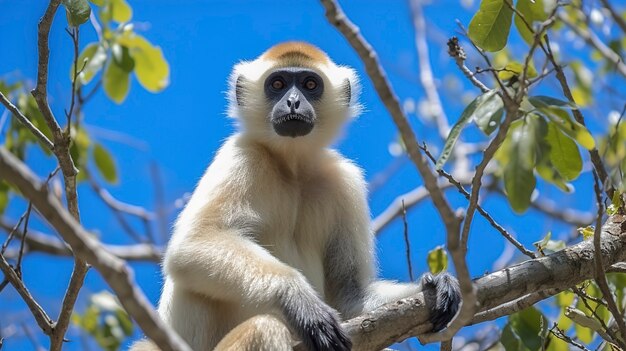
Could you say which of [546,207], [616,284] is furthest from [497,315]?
[546,207]

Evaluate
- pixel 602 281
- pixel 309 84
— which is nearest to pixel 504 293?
pixel 602 281

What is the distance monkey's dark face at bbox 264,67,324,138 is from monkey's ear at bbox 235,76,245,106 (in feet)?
1.06

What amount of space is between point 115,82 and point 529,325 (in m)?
3.92

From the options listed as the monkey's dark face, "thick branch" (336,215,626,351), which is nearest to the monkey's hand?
"thick branch" (336,215,626,351)

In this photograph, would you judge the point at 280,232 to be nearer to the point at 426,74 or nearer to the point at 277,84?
the point at 277,84

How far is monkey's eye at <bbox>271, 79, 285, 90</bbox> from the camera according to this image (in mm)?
9047

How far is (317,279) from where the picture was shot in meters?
7.64

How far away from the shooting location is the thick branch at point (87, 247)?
3018 mm

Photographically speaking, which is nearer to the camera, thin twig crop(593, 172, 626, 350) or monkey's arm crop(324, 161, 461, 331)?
thin twig crop(593, 172, 626, 350)

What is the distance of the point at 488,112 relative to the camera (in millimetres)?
4668

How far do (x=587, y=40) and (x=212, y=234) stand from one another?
222 inches

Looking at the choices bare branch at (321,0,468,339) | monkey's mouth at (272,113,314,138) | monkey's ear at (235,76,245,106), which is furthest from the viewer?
monkey's ear at (235,76,245,106)

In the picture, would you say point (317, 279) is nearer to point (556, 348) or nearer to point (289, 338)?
point (289, 338)

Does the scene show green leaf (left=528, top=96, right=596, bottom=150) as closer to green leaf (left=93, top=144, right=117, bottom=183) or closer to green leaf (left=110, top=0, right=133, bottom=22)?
green leaf (left=110, top=0, right=133, bottom=22)
